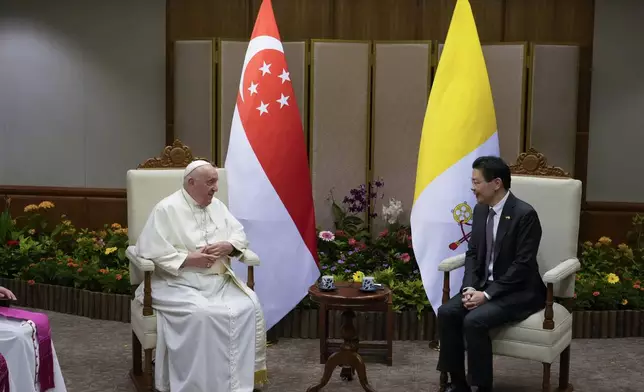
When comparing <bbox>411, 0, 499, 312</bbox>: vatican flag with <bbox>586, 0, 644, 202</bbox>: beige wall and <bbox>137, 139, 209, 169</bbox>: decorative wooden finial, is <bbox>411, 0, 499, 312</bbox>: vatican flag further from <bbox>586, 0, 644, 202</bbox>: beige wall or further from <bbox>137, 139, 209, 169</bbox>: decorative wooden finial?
<bbox>586, 0, 644, 202</bbox>: beige wall

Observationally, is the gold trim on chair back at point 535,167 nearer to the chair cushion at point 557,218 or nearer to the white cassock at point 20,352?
the chair cushion at point 557,218

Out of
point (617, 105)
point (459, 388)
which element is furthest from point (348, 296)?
point (617, 105)

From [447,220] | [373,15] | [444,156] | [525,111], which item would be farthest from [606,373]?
[373,15]

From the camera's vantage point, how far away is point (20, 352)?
3.40 meters

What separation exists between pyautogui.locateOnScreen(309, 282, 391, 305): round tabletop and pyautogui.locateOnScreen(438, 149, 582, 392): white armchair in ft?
1.55

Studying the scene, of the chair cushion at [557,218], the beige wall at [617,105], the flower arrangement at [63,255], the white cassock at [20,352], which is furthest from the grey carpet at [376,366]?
the beige wall at [617,105]

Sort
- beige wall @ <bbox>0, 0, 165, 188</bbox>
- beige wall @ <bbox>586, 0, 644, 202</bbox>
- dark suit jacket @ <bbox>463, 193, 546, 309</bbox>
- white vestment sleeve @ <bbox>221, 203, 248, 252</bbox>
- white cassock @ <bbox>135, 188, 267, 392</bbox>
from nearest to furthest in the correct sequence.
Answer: white cassock @ <bbox>135, 188, 267, 392</bbox> < dark suit jacket @ <bbox>463, 193, 546, 309</bbox> < white vestment sleeve @ <bbox>221, 203, 248, 252</bbox> < beige wall @ <bbox>586, 0, 644, 202</bbox> < beige wall @ <bbox>0, 0, 165, 188</bbox>

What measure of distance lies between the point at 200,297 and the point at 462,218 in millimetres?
1870

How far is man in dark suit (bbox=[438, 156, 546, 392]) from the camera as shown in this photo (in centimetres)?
413

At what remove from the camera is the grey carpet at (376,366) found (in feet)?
15.1

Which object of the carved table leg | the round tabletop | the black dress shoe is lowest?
the black dress shoe

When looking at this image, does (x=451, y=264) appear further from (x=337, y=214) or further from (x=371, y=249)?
(x=337, y=214)

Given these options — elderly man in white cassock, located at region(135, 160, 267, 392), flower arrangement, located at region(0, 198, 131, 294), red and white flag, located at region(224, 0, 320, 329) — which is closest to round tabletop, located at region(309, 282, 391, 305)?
elderly man in white cassock, located at region(135, 160, 267, 392)

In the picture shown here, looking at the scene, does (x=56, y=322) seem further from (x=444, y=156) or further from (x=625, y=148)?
(x=625, y=148)
